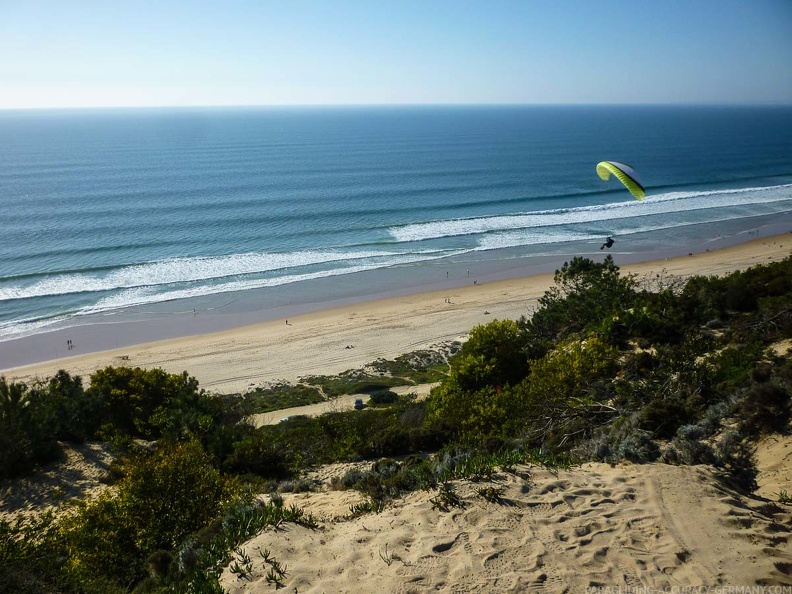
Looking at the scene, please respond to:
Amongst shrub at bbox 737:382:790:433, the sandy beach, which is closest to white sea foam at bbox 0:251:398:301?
the sandy beach

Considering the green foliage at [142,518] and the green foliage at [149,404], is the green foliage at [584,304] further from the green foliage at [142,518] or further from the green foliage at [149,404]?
the green foliage at [142,518]

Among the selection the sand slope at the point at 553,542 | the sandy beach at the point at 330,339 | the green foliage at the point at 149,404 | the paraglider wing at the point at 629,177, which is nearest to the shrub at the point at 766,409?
the sand slope at the point at 553,542

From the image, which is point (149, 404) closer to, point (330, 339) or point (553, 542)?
point (330, 339)

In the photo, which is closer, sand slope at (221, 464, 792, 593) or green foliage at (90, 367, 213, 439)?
sand slope at (221, 464, 792, 593)

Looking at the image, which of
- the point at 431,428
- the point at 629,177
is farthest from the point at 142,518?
the point at 629,177

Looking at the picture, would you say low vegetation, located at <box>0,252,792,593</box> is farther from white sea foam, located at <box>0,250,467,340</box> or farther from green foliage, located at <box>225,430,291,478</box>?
white sea foam, located at <box>0,250,467,340</box>

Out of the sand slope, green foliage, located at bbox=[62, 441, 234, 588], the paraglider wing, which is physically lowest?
green foliage, located at bbox=[62, 441, 234, 588]

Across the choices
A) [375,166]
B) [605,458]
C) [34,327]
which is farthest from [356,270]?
[375,166]
